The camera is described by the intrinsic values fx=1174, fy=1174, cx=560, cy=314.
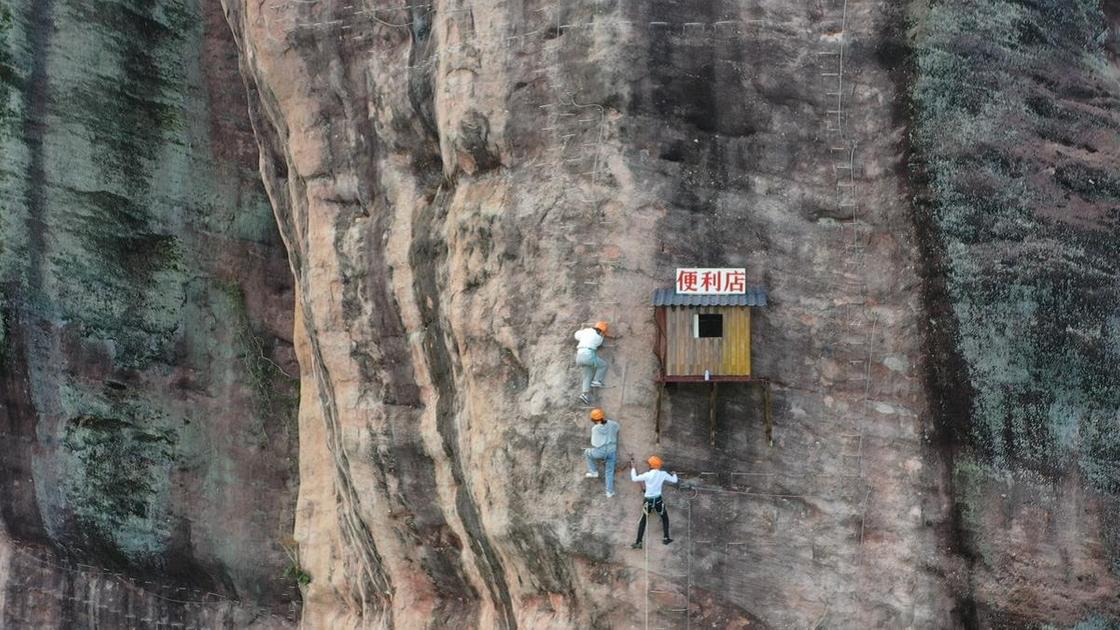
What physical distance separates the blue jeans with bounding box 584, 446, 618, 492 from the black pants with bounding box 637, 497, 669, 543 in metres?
0.46

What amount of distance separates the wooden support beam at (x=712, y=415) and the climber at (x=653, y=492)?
0.60 metres

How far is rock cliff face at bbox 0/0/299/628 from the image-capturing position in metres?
18.3

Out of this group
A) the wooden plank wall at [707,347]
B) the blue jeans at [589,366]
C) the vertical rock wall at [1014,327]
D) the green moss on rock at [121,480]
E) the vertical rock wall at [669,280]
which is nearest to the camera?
the wooden plank wall at [707,347]

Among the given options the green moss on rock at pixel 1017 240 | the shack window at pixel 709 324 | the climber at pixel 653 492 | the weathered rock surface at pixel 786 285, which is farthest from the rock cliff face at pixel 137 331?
the green moss on rock at pixel 1017 240

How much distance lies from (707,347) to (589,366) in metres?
1.32

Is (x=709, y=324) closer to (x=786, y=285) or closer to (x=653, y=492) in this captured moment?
(x=786, y=285)

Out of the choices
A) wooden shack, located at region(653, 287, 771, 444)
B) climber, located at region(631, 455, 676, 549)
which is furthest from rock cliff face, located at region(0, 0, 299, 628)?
wooden shack, located at region(653, 287, 771, 444)

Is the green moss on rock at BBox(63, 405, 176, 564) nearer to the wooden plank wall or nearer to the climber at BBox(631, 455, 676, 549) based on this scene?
the climber at BBox(631, 455, 676, 549)

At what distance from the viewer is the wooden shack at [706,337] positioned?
1272 centimetres

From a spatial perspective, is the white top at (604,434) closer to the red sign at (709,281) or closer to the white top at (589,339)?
the white top at (589,339)

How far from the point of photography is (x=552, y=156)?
13.7m

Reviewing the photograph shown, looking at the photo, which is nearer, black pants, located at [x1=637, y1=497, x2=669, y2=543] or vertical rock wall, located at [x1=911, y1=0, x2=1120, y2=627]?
black pants, located at [x1=637, y1=497, x2=669, y2=543]

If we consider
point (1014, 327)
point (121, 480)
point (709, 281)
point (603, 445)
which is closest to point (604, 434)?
point (603, 445)

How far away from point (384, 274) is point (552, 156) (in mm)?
3068
